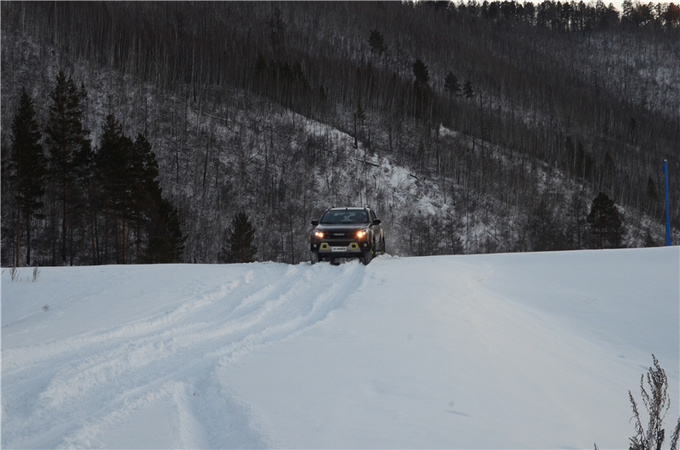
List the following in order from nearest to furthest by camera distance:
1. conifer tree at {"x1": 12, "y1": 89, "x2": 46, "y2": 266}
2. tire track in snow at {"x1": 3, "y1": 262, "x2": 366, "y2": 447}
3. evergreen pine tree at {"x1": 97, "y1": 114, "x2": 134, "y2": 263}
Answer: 1. tire track in snow at {"x1": 3, "y1": 262, "x2": 366, "y2": 447}
2. conifer tree at {"x1": 12, "y1": 89, "x2": 46, "y2": 266}
3. evergreen pine tree at {"x1": 97, "y1": 114, "x2": 134, "y2": 263}

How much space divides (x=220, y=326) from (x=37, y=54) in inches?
3725

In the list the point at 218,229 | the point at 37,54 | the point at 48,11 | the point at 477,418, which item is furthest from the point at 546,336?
the point at 48,11

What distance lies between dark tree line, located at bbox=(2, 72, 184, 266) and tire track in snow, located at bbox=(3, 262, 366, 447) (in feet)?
107

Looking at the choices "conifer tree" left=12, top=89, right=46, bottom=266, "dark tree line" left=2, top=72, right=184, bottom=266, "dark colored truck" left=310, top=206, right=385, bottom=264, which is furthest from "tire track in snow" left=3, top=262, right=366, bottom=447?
"conifer tree" left=12, top=89, right=46, bottom=266

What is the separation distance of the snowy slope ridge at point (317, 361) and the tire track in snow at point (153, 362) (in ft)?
0.08

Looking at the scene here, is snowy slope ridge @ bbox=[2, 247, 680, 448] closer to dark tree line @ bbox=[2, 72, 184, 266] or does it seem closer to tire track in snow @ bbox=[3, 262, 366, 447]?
tire track in snow @ bbox=[3, 262, 366, 447]

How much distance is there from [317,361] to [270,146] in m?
71.6

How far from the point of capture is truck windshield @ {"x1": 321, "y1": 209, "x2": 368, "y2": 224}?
1619 centimetres

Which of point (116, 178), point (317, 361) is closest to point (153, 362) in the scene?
point (317, 361)

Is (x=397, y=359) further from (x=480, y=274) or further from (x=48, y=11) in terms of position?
(x=48, y=11)

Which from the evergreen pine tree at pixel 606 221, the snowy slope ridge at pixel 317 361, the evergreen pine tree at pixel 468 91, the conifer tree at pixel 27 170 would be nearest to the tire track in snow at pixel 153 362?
the snowy slope ridge at pixel 317 361

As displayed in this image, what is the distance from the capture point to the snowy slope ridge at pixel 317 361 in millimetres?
3787

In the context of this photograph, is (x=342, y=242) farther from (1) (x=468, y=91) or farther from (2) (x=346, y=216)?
(1) (x=468, y=91)

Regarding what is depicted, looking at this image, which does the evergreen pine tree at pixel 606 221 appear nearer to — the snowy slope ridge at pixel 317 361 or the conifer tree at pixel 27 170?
the snowy slope ridge at pixel 317 361
